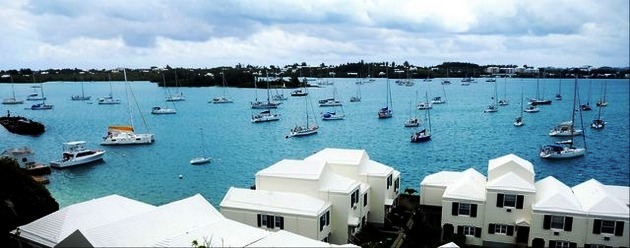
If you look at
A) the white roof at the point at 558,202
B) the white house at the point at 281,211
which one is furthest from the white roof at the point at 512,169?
the white house at the point at 281,211

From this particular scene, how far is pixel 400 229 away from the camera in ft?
89.4

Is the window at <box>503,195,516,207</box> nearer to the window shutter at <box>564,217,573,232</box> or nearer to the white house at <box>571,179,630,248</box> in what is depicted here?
the window shutter at <box>564,217,573,232</box>

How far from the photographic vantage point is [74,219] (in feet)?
66.5

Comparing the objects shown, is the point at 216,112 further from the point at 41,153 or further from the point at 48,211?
the point at 48,211

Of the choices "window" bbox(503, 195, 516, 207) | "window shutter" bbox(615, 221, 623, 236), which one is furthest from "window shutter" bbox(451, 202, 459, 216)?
"window shutter" bbox(615, 221, 623, 236)

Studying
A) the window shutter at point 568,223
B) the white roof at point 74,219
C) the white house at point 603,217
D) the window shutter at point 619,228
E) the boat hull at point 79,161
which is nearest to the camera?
the window shutter at point 619,228

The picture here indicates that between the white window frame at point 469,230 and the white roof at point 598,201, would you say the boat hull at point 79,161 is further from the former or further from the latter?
the white roof at point 598,201

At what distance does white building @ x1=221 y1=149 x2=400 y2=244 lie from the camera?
2319 centimetres

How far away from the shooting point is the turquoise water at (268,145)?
153ft

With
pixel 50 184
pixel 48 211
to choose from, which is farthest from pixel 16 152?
pixel 48 211

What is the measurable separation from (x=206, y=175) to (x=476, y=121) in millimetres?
66303

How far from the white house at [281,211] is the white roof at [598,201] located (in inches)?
498

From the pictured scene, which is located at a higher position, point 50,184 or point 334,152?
point 334,152

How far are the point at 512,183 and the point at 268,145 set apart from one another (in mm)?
48733
